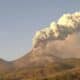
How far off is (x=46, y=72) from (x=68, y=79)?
247ft

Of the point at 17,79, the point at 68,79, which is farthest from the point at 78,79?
the point at 17,79

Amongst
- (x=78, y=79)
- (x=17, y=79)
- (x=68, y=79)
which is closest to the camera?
(x=68, y=79)

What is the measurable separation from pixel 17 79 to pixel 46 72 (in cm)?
3404

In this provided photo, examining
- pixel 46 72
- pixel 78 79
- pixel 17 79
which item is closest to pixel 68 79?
pixel 78 79

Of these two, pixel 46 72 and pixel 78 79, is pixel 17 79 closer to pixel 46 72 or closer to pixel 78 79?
pixel 46 72

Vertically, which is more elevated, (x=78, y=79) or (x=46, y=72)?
(x=46, y=72)

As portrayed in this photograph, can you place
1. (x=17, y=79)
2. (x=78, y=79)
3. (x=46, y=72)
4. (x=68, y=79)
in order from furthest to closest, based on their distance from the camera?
(x=46, y=72)
(x=17, y=79)
(x=78, y=79)
(x=68, y=79)

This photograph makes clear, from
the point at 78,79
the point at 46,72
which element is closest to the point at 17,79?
the point at 46,72

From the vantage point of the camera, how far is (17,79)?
17175cm

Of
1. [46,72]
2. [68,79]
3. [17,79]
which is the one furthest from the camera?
[46,72]

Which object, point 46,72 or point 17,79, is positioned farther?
point 46,72

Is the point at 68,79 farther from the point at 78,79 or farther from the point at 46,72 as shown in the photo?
the point at 46,72

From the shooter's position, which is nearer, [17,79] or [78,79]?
[78,79]

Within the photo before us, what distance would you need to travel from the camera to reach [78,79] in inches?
5266
